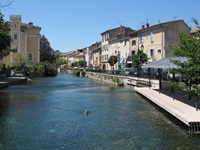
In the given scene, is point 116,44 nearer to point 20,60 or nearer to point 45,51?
point 20,60

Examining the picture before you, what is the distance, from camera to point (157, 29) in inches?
1916

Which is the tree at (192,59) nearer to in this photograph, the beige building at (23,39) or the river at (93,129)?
the river at (93,129)

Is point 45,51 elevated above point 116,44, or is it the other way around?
point 45,51

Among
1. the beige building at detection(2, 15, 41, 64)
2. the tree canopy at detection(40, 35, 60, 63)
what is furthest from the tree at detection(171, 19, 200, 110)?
the tree canopy at detection(40, 35, 60, 63)

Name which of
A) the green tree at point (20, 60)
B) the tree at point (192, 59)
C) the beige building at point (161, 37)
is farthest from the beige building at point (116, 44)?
the tree at point (192, 59)

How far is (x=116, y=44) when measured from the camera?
68312 mm

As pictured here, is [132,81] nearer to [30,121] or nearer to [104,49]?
[30,121]

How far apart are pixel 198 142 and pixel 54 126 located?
22.9ft

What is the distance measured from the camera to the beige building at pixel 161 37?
4691 cm

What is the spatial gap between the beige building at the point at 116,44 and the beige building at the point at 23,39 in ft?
60.7

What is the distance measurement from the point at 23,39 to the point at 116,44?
24.1 m

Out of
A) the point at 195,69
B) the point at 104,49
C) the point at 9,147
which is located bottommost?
the point at 9,147

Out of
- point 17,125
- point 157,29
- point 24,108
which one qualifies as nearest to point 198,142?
point 17,125

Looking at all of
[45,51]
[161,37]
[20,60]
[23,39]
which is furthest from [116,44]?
[45,51]
